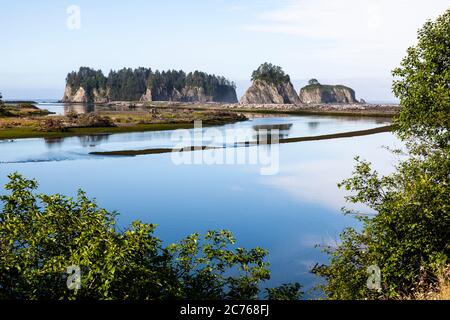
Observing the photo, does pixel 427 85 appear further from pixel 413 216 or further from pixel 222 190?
pixel 222 190

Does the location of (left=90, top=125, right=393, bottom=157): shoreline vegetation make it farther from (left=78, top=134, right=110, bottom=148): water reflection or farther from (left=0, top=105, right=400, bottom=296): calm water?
(left=78, top=134, right=110, bottom=148): water reflection

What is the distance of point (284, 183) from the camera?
59.2 meters

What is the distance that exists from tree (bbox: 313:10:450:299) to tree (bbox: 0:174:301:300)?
12.7 ft

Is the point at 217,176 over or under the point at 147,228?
under

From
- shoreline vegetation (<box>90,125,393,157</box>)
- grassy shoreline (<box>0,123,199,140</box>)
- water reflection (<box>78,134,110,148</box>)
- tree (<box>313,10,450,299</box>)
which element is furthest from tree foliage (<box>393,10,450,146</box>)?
grassy shoreline (<box>0,123,199,140</box>)

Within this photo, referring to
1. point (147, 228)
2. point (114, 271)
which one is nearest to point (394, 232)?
point (147, 228)

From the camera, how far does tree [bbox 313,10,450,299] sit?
62.4 feet

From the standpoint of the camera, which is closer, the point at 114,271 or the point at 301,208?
the point at 114,271

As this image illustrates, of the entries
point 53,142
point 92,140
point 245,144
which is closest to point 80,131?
point 92,140

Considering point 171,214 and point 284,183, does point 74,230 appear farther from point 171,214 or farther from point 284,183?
point 284,183

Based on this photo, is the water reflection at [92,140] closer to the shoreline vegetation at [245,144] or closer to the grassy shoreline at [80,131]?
the grassy shoreline at [80,131]

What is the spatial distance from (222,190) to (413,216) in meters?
35.8

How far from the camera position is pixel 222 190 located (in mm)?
54281
